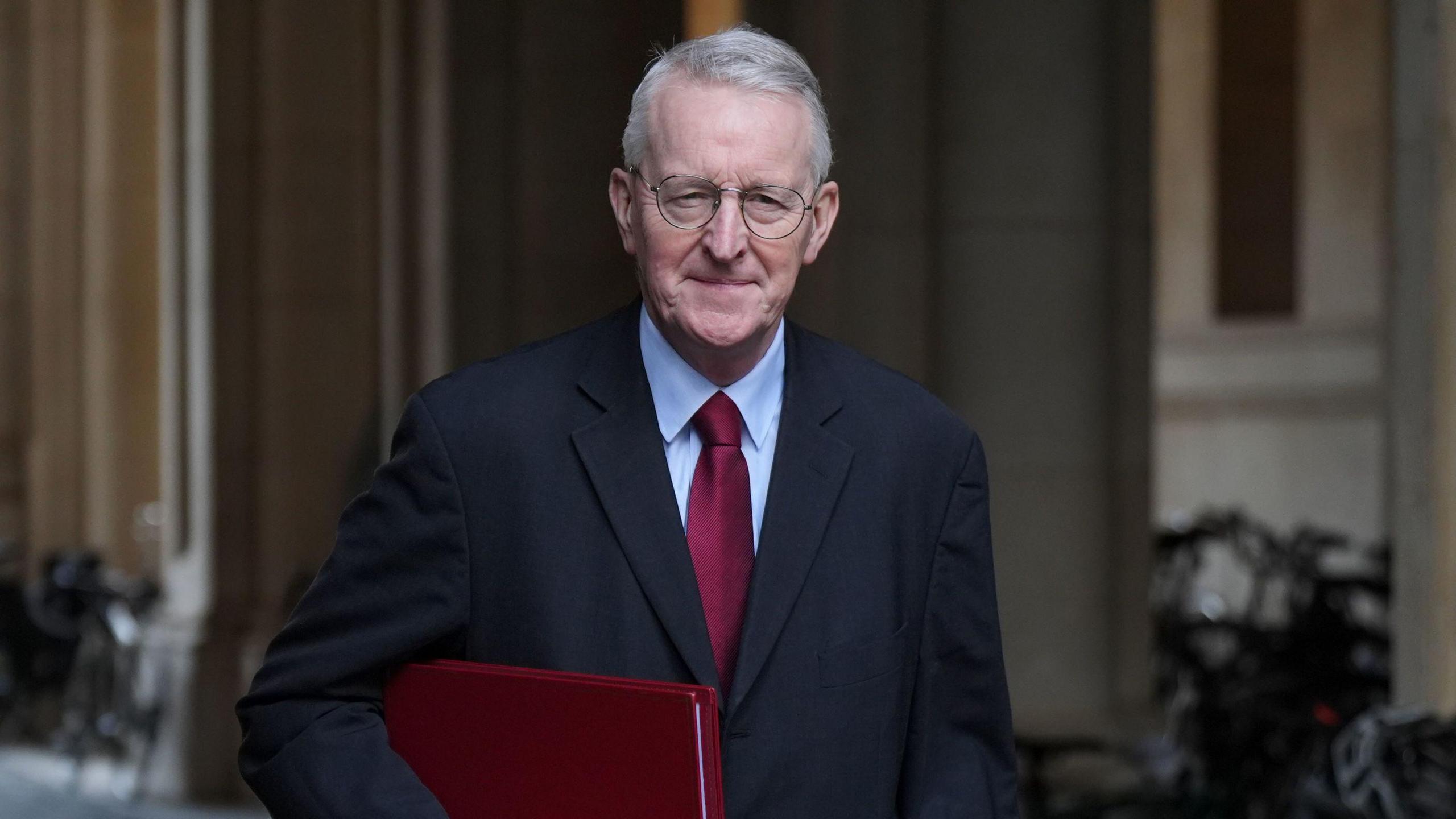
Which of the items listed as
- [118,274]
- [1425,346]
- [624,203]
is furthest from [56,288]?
[624,203]

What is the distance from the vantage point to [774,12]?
6953mm

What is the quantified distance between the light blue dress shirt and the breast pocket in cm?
18

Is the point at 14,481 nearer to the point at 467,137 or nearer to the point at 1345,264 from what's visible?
the point at 467,137

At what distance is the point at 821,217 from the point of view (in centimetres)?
219

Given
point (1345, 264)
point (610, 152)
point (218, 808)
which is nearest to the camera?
point (610, 152)

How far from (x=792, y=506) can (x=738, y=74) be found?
493 millimetres

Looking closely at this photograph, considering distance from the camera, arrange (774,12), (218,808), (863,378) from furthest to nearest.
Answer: (218,808) < (774,12) < (863,378)

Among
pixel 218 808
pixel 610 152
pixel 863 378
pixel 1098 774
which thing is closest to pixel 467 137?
pixel 610 152

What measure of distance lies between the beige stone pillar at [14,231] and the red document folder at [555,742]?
14.6 m

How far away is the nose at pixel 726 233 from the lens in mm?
2043

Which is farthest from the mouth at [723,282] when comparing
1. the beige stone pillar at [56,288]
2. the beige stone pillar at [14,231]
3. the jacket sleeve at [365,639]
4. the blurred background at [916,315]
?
the beige stone pillar at [14,231]

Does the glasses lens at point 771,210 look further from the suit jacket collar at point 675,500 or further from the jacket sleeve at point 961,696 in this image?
the jacket sleeve at point 961,696

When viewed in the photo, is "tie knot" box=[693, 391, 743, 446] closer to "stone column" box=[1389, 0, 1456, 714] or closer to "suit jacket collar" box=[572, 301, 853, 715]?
"suit jacket collar" box=[572, 301, 853, 715]

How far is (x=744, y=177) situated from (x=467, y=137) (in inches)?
304
